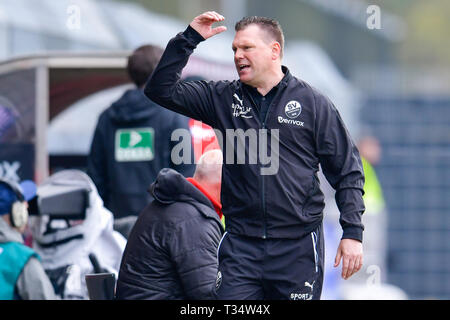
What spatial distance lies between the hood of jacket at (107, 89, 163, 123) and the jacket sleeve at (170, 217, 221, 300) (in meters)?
1.99

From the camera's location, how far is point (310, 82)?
58.1 feet

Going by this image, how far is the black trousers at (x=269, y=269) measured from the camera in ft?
18.6

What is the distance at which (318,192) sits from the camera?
19.1 ft

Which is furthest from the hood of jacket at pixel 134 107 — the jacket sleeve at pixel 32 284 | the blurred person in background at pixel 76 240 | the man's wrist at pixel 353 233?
the man's wrist at pixel 353 233

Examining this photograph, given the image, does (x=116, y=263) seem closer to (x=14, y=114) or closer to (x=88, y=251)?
(x=88, y=251)

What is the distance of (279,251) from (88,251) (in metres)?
2.15

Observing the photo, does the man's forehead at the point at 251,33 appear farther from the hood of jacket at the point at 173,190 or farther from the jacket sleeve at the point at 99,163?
the jacket sleeve at the point at 99,163

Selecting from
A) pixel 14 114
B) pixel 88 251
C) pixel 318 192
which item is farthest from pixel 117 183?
pixel 318 192

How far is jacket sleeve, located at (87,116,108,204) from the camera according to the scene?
27.7ft

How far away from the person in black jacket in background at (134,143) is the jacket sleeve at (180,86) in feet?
7.22

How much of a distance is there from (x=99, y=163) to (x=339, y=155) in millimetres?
2948

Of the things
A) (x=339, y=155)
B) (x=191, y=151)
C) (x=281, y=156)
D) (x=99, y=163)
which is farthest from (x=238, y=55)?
(x=99, y=163)

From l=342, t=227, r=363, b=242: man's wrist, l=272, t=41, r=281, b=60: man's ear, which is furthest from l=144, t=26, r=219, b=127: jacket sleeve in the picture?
l=342, t=227, r=363, b=242: man's wrist

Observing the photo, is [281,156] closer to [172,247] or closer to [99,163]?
[172,247]
